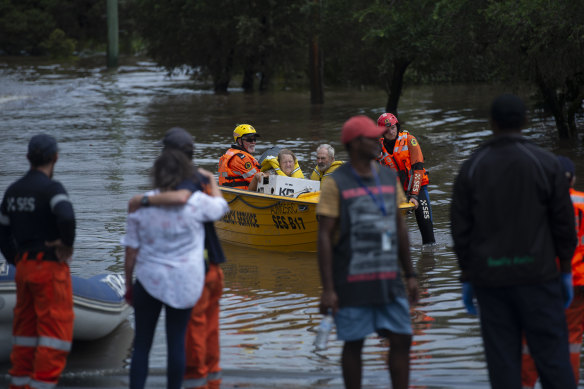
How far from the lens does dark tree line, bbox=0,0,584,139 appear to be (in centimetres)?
1941

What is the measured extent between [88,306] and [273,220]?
489cm

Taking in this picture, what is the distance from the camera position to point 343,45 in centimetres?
3089

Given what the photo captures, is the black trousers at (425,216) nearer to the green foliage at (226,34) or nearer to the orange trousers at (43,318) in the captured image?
the orange trousers at (43,318)

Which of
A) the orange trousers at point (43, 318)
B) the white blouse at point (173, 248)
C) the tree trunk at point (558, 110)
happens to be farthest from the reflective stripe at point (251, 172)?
the tree trunk at point (558, 110)

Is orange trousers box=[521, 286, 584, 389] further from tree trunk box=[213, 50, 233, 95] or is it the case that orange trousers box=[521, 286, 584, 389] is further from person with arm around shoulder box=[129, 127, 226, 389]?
tree trunk box=[213, 50, 233, 95]

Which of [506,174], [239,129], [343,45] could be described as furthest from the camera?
[343,45]

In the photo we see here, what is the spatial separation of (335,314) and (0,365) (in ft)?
10.4

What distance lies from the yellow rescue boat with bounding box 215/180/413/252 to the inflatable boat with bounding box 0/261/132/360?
3.95 m

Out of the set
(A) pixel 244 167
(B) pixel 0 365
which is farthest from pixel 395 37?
(B) pixel 0 365

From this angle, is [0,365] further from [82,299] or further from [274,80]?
[274,80]

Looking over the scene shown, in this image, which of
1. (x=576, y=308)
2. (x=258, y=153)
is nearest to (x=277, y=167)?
(x=576, y=308)

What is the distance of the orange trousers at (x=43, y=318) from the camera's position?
5602 mm

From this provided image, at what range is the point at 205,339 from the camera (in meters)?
5.45

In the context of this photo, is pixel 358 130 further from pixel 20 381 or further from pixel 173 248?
pixel 20 381
